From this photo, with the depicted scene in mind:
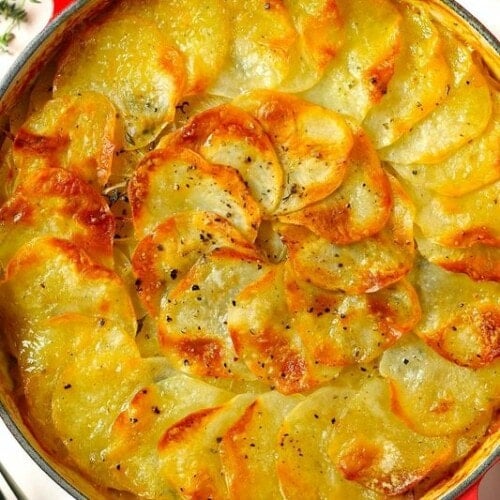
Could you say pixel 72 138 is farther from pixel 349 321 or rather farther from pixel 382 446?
pixel 382 446

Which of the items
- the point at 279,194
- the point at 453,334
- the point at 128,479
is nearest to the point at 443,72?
the point at 279,194

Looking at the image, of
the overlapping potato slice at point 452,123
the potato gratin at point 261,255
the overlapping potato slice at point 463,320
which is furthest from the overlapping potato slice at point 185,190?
the overlapping potato slice at point 463,320

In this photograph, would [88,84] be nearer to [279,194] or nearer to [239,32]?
[239,32]

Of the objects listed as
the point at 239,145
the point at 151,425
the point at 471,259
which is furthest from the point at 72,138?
the point at 471,259

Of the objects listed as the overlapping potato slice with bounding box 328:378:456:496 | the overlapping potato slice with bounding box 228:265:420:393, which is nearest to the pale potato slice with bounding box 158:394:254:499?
the overlapping potato slice with bounding box 228:265:420:393

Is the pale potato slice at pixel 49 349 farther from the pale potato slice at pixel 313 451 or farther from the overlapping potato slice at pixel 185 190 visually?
the pale potato slice at pixel 313 451

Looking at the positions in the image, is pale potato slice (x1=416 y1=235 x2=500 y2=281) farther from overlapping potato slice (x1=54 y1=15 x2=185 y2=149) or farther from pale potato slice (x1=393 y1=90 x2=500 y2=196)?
overlapping potato slice (x1=54 y1=15 x2=185 y2=149)
